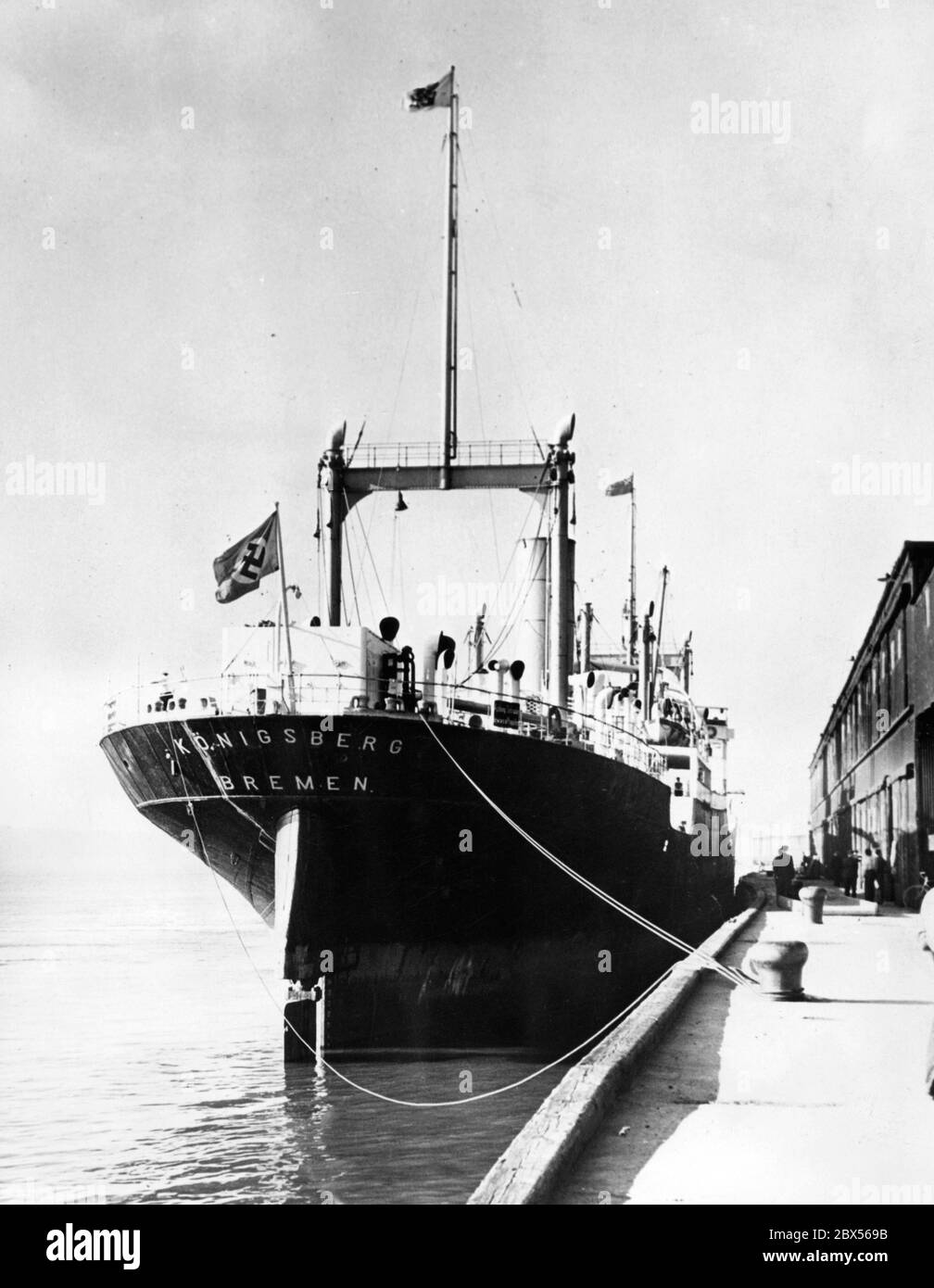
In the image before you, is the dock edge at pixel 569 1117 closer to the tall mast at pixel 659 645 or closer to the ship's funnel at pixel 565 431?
the ship's funnel at pixel 565 431

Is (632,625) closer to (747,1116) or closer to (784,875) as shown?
(784,875)

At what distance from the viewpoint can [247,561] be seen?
16.1m

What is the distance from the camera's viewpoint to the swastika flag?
1612 centimetres

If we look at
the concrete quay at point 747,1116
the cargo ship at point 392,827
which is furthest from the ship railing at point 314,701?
the concrete quay at point 747,1116

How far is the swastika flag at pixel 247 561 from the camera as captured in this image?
52.9 feet

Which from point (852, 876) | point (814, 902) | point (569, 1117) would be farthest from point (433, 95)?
point (852, 876)

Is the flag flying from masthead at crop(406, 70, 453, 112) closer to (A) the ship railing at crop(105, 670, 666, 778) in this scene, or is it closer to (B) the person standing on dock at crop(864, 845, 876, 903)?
(A) the ship railing at crop(105, 670, 666, 778)

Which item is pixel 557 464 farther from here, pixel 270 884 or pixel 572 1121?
pixel 572 1121

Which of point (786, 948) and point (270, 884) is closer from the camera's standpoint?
point (786, 948)

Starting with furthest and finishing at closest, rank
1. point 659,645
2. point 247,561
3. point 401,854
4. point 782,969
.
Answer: point 659,645 → point 401,854 → point 247,561 → point 782,969

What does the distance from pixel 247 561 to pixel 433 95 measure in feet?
31.3
